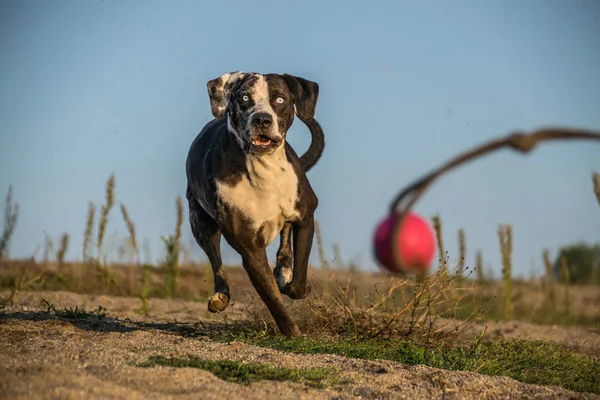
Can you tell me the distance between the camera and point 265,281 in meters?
7.30

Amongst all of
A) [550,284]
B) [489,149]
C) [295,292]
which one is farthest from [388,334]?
[489,149]

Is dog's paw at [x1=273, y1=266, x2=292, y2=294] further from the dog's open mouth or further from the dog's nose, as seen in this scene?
the dog's nose

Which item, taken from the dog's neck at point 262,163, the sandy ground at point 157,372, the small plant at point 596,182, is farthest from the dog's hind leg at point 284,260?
the small plant at point 596,182

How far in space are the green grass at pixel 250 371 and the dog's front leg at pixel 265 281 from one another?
1.45m

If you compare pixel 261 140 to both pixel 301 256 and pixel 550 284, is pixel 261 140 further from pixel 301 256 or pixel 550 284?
pixel 550 284

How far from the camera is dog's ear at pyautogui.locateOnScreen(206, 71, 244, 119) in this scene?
7.79 meters

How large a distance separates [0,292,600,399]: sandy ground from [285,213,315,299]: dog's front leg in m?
0.99

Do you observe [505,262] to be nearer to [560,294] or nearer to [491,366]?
[491,366]

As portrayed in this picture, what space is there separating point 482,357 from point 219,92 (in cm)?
321

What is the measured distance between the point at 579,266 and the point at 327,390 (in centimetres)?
2330

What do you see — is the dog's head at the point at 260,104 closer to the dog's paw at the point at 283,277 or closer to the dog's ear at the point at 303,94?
the dog's ear at the point at 303,94

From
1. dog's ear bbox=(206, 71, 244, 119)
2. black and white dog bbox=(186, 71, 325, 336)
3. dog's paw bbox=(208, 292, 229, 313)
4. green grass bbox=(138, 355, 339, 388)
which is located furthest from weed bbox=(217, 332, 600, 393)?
dog's ear bbox=(206, 71, 244, 119)

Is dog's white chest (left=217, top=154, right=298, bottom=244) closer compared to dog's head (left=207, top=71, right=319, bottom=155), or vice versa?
dog's head (left=207, top=71, right=319, bottom=155)

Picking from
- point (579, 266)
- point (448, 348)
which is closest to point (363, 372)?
point (448, 348)
